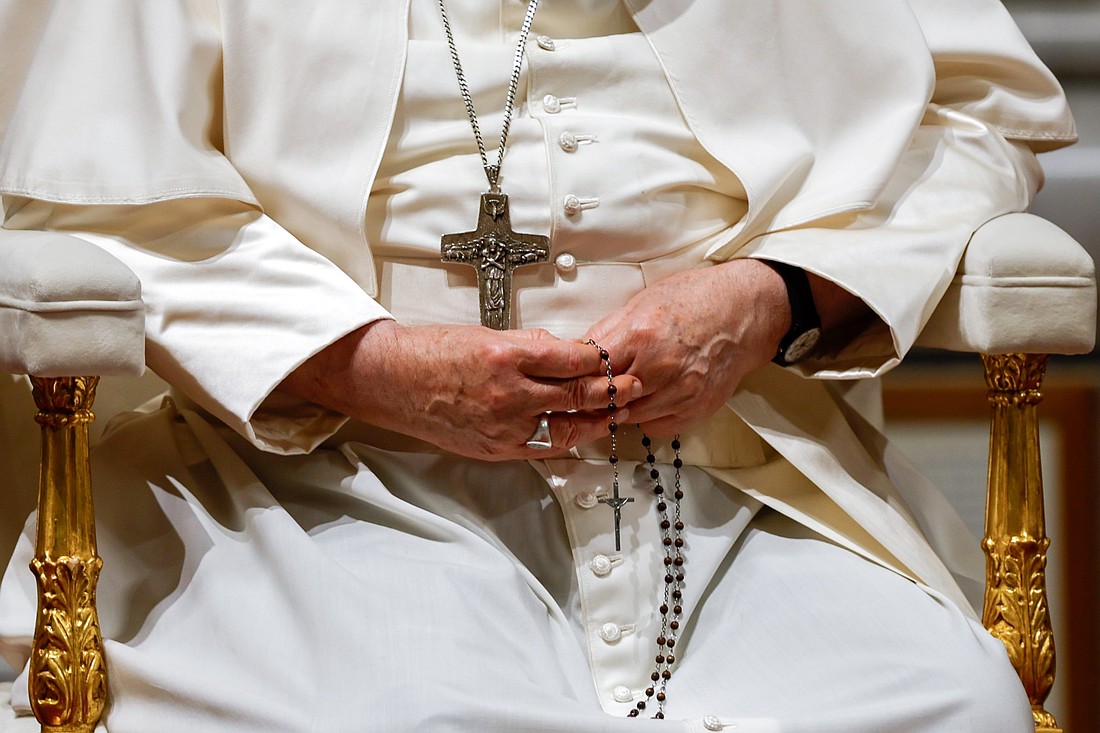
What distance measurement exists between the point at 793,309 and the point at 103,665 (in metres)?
0.75

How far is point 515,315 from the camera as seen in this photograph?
1.39 metres

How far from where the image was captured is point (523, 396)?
4.06 ft

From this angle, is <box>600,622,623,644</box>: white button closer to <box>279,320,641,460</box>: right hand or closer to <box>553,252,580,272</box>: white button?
<box>279,320,641,460</box>: right hand

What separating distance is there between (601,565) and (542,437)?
15 centimetres

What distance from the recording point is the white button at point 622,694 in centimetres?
125

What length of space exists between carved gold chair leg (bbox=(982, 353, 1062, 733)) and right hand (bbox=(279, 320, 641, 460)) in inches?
16.2

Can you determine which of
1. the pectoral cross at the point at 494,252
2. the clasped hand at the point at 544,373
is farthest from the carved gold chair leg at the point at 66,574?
the pectoral cross at the point at 494,252

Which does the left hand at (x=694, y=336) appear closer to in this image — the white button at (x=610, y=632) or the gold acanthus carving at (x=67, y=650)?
the white button at (x=610, y=632)

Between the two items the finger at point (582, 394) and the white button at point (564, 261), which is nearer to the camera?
the finger at point (582, 394)

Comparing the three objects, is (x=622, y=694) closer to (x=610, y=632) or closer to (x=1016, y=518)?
(x=610, y=632)

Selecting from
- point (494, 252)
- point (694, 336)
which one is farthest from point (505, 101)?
point (694, 336)

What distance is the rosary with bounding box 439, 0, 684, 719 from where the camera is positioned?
132 cm

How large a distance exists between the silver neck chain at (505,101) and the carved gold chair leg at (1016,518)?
53cm

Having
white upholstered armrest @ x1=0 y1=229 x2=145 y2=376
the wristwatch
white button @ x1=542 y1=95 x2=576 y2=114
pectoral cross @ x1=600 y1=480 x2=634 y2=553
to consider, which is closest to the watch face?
the wristwatch
